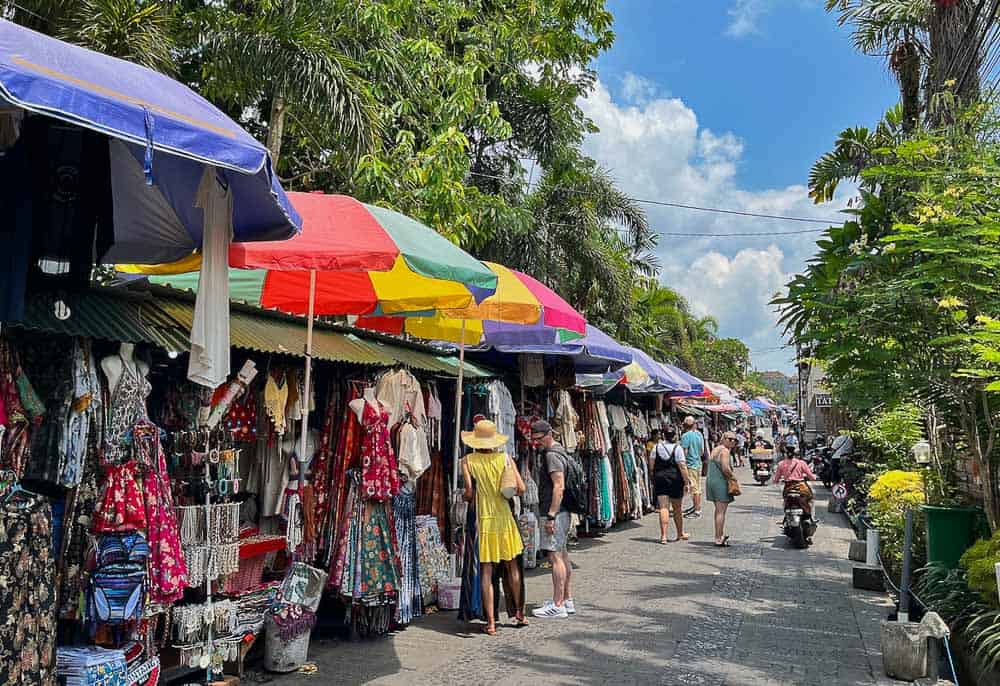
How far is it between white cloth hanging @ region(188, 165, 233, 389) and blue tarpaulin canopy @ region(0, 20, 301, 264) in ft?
0.31

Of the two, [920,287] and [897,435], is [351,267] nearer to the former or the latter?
[920,287]

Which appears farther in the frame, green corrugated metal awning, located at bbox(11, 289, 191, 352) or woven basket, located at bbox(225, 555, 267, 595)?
woven basket, located at bbox(225, 555, 267, 595)

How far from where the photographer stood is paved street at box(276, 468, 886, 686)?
665cm

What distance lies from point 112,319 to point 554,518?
4.87 meters

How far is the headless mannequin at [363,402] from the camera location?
7.27m

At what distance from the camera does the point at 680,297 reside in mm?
38875

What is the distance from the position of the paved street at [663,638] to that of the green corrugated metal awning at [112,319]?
283cm

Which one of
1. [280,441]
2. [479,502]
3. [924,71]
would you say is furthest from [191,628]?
[924,71]

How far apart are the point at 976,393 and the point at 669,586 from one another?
4.37 metres

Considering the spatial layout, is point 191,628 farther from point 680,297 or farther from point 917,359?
point 680,297

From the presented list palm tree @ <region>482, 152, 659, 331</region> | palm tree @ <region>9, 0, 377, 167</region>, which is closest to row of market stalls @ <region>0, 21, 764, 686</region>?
palm tree @ <region>9, 0, 377, 167</region>

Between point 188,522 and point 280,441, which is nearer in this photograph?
point 188,522

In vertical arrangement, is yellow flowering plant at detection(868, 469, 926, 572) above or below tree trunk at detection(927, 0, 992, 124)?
below

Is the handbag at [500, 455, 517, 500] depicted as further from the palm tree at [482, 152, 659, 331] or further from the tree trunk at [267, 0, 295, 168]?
the palm tree at [482, 152, 659, 331]
